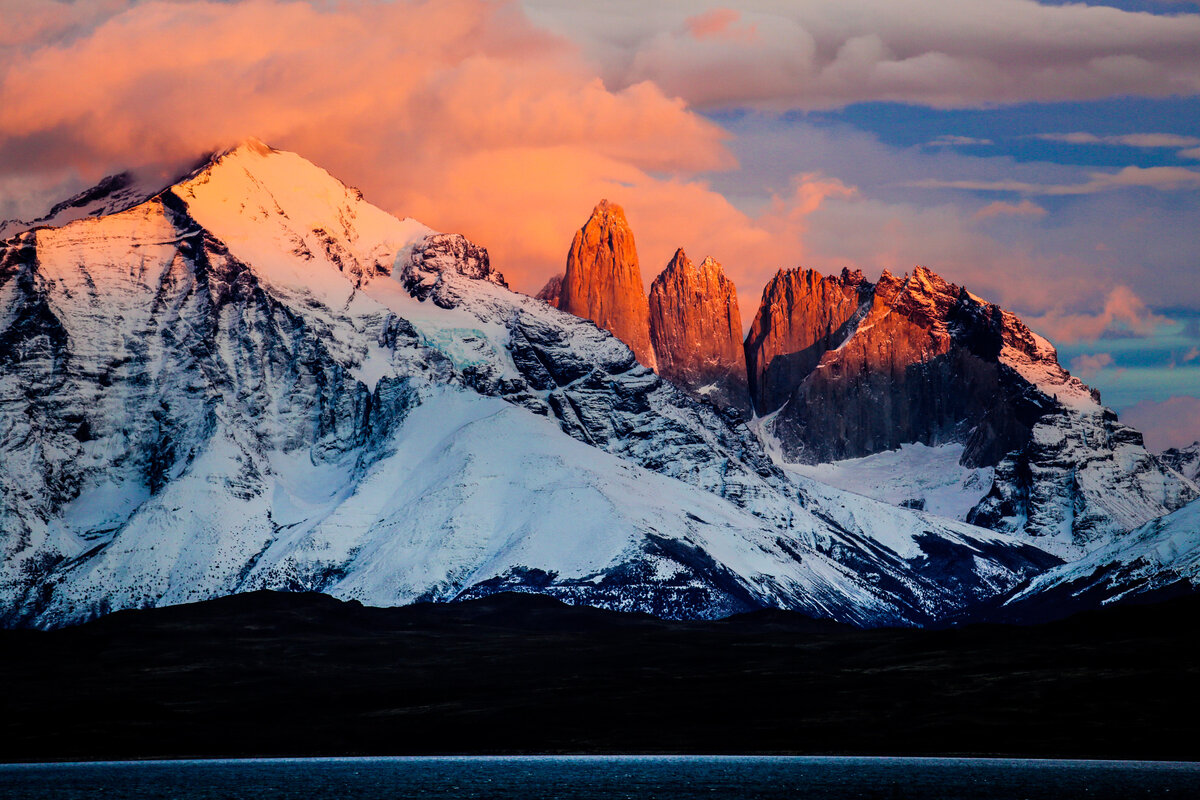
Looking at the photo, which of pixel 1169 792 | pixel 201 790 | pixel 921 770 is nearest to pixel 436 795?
pixel 201 790

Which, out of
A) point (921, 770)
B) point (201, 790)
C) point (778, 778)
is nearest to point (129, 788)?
point (201, 790)

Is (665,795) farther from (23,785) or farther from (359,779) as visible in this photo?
(23,785)

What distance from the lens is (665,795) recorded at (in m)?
172

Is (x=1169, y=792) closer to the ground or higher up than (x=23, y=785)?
closer to the ground

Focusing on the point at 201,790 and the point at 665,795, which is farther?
the point at 201,790

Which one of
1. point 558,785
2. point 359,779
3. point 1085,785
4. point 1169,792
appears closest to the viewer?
point 1169,792

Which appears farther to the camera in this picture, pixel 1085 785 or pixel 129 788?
pixel 129 788

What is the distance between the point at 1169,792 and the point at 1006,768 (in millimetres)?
36467

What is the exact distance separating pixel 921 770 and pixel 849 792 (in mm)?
30097

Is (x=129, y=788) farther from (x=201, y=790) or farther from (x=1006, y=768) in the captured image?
(x=1006, y=768)

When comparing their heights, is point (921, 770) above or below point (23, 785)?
below

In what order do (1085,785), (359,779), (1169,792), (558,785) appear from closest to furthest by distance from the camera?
(1169,792) < (1085,785) < (558,785) < (359,779)

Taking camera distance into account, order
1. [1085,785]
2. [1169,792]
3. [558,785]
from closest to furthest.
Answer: [1169,792] → [1085,785] → [558,785]

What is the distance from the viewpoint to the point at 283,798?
172m
